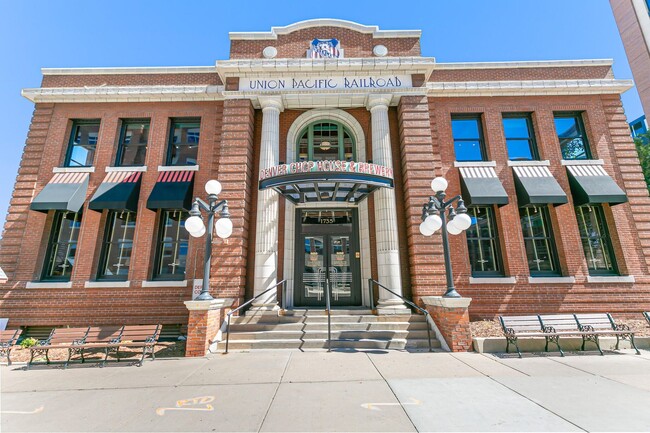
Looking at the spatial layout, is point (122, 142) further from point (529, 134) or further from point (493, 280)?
point (529, 134)

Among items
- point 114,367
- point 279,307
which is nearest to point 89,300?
point 114,367

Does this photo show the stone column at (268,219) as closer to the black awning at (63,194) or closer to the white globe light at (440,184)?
the white globe light at (440,184)

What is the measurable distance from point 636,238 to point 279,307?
13206 millimetres

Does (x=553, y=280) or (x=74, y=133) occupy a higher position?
(x=74, y=133)

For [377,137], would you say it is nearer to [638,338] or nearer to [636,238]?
[638,338]

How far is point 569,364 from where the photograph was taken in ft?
19.2

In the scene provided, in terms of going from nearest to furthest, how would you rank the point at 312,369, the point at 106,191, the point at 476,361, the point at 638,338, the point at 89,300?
the point at 312,369
the point at 476,361
the point at 638,338
the point at 89,300
the point at 106,191

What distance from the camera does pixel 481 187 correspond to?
9922 mm

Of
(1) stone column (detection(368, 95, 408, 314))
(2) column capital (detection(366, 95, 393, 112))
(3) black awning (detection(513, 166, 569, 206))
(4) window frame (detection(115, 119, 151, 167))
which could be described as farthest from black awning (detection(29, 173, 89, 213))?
(3) black awning (detection(513, 166, 569, 206))

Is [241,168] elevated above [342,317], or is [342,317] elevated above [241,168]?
[241,168]

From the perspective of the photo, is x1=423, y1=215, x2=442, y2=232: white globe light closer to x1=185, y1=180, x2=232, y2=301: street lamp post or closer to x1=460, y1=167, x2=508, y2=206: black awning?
x1=460, y1=167, x2=508, y2=206: black awning

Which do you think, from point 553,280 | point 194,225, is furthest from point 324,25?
point 553,280

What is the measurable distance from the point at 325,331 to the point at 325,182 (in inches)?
174

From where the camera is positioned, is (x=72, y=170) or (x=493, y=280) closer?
(x=493, y=280)
